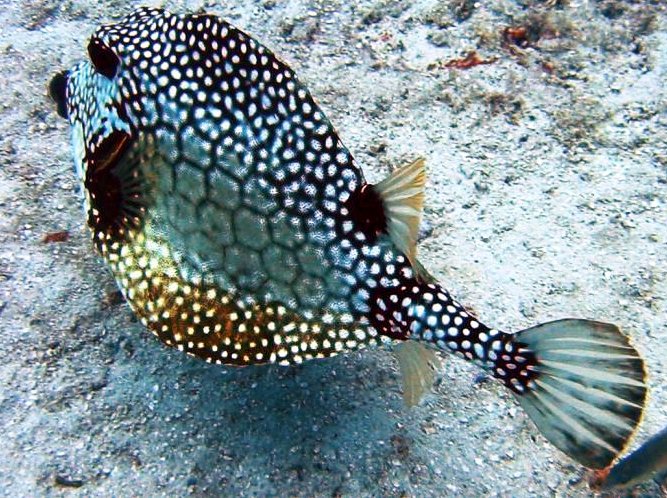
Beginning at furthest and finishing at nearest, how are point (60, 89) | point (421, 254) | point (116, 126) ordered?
point (421, 254), point (60, 89), point (116, 126)

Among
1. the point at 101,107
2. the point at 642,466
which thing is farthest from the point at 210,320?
the point at 642,466

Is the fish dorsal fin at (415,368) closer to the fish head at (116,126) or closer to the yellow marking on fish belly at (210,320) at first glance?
the yellow marking on fish belly at (210,320)

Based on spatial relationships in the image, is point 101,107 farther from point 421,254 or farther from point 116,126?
point 421,254

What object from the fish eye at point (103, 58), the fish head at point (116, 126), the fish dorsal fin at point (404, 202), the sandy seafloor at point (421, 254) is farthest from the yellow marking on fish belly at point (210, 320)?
the fish eye at point (103, 58)

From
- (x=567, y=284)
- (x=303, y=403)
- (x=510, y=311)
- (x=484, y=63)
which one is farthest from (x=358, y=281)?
(x=484, y=63)

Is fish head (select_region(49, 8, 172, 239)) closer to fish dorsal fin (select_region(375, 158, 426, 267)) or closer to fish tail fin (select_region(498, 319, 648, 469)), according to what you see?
fish dorsal fin (select_region(375, 158, 426, 267))

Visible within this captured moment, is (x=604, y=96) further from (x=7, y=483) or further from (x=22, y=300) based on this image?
(x=7, y=483)
